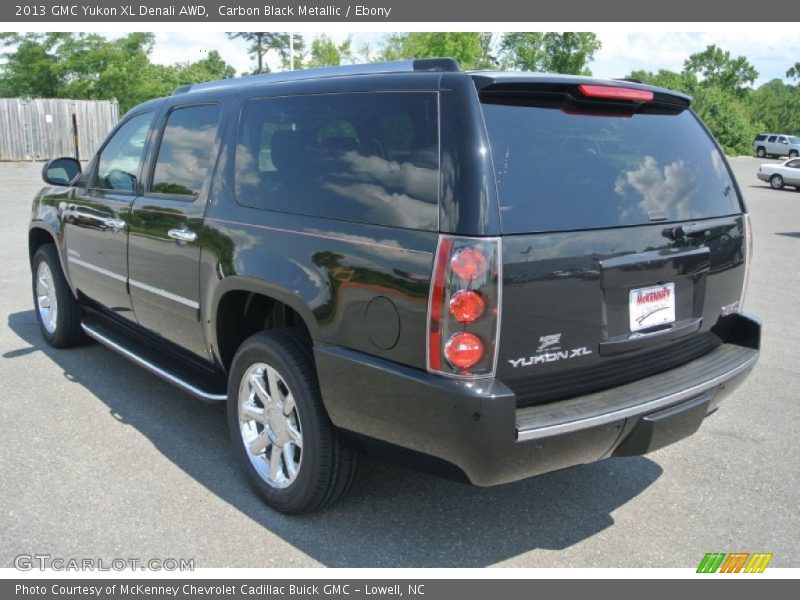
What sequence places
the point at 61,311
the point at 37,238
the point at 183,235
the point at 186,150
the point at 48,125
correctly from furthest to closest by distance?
the point at 48,125, the point at 37,238, the point at 61,311, the point at 186,150, the point at 183,235

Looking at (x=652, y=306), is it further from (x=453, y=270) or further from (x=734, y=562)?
(x=734, y=562)

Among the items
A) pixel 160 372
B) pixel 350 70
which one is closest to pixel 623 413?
pixel 350 70

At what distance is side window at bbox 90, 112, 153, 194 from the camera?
15.3 ft

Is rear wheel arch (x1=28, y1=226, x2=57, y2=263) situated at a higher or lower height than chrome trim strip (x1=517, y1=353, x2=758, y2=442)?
higher

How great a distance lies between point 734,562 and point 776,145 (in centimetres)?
5239

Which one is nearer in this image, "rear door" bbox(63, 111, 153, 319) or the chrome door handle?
the chrome door handle

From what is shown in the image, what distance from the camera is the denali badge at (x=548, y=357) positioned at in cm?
273

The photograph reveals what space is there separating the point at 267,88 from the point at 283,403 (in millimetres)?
1621

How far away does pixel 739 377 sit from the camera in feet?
11.4

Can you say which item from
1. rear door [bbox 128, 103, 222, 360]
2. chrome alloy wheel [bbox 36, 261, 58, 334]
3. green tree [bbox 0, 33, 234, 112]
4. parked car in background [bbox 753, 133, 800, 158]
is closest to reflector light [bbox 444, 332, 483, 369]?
rear door [bbox 128, 103, 222, 360]

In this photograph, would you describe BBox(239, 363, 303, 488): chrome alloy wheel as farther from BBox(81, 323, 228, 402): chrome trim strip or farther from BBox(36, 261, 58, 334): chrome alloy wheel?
BBox(36, 261, 58, 334): chrome alloy wheel

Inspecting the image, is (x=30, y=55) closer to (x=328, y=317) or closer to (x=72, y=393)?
(x=72, y=393)

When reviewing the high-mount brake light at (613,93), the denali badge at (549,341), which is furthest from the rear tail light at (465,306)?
the high-mount brake light at (613,93)

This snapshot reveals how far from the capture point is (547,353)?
279 centimetres
